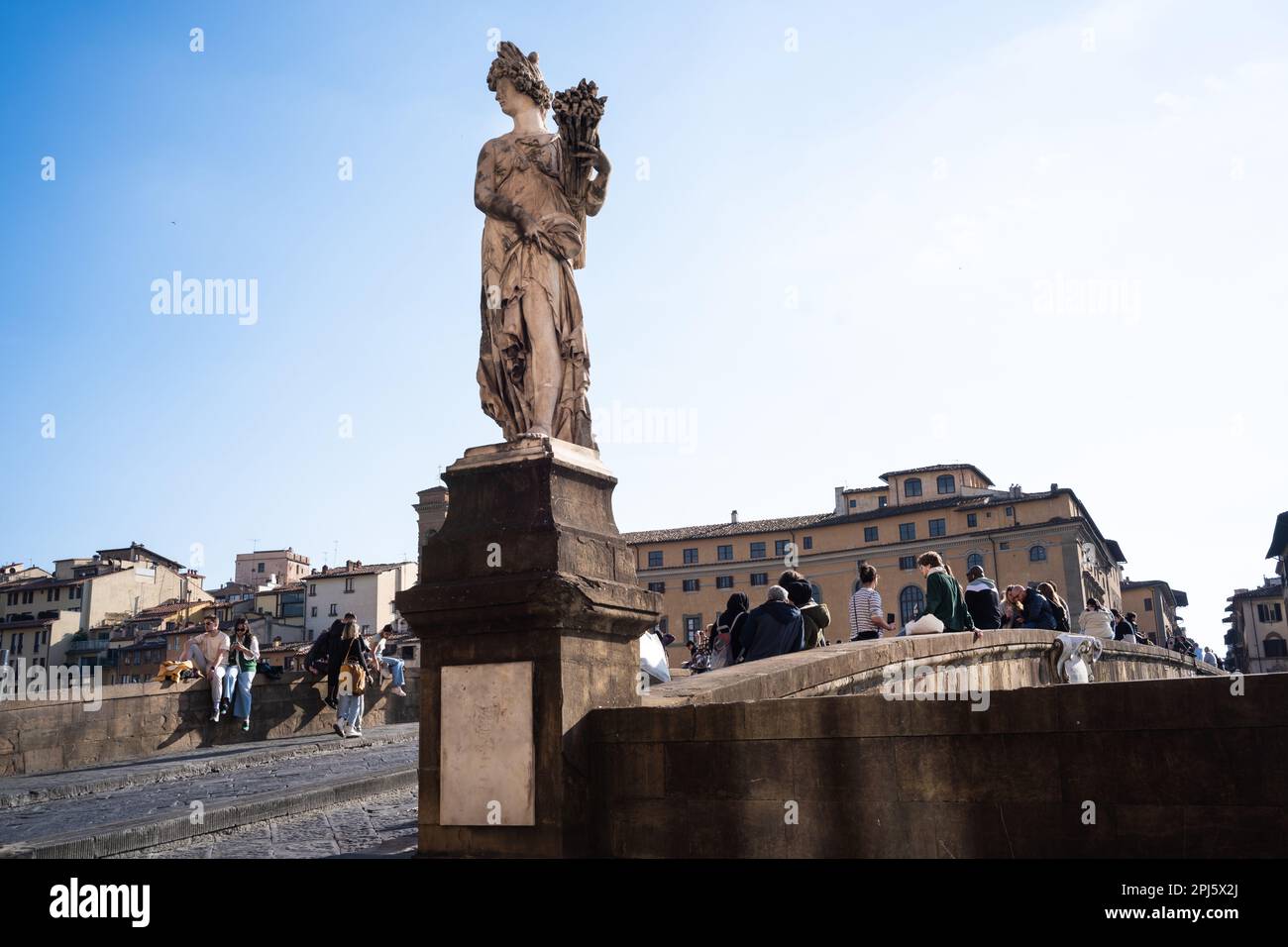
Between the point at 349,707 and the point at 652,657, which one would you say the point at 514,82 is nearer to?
the point at 652,657

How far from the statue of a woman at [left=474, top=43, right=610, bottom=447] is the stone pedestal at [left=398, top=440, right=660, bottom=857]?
336 millimetres

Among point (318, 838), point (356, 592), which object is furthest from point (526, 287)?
point (356, 592)

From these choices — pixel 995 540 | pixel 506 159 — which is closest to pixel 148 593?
pixel 995 540

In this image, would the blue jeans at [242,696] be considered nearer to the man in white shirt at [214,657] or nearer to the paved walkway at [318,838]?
the man in white shirt at [214,657]

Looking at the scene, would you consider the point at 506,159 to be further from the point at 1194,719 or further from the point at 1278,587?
the point at 1278,587

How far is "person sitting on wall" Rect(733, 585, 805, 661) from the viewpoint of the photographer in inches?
350

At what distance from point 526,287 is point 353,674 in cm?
1041

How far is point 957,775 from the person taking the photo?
4.34 metres

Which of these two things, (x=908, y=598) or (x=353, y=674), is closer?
(x=353, y=674)

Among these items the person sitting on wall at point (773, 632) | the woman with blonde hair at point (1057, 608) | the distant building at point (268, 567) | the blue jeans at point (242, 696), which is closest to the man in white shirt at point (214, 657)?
the blue jeans at point (242, 696)

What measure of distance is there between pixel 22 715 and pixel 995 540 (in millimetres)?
68143

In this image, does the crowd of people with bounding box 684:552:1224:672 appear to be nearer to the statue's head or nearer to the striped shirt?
the striped shirt

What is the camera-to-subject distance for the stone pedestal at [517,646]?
16.8ft
